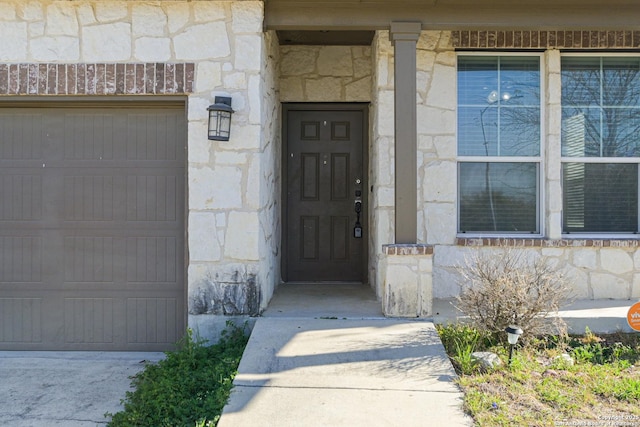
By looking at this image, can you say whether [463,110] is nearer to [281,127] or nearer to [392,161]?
[392,161]

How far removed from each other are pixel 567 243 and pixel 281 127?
11.1ft

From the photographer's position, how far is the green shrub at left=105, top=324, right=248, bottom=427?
125 inches

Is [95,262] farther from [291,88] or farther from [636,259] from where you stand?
[636,259]

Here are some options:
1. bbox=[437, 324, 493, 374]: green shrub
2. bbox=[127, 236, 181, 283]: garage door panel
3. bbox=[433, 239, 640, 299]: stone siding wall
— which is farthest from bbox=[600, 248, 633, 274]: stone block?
bbox=[127, 236, 181, 283]: garage door panel

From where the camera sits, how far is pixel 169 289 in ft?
15.4

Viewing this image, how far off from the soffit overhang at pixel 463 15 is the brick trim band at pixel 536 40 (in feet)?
1.76

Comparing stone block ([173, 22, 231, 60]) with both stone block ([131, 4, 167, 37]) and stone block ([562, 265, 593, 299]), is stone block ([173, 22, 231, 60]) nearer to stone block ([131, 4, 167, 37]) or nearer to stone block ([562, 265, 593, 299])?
stone block ([131, 4, 167, 37])

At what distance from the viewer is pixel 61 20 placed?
14.6ft

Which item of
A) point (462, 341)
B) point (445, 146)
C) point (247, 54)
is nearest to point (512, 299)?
point (462, 341)

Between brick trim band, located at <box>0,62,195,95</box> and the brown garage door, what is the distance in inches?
10.9

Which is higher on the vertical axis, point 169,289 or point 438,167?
point 438,167

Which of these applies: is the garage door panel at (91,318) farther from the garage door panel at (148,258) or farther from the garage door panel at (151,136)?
the garage door panel at (151,136)

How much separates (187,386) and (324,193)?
10.4 feet

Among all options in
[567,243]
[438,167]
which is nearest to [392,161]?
[438,167]
